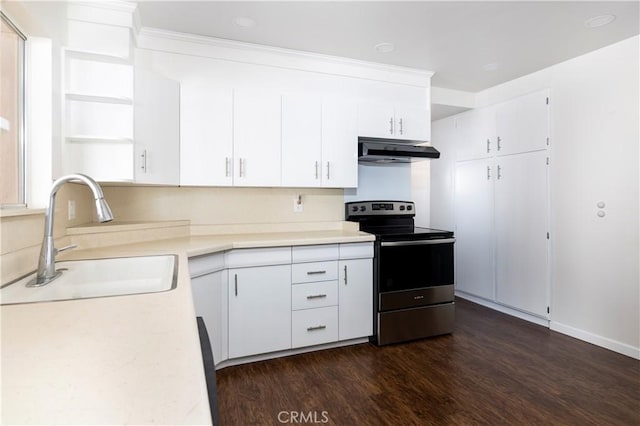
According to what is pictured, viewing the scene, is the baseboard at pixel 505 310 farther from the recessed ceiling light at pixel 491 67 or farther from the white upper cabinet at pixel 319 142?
the recessed ceiling light at pixel 491 67

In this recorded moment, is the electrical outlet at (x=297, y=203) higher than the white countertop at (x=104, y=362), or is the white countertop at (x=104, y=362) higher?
the electrical outlet at (x=297, y=203)

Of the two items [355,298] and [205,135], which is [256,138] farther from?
[355,298]

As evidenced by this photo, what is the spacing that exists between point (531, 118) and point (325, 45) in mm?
2155

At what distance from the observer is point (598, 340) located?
2.78 metres

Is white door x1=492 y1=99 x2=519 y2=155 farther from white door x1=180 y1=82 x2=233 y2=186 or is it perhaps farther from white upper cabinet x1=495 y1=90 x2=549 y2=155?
white door x1=180 y1=82 x2=233 y2=186

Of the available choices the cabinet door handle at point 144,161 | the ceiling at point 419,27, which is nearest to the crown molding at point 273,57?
the ceiling at point 419,27

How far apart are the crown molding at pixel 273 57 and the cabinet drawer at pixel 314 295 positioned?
1.85 metres

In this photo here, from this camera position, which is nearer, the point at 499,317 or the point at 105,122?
the point at 105,122

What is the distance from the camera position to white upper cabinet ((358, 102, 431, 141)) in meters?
3.07

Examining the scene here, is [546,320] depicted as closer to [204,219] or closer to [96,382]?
[204,219]

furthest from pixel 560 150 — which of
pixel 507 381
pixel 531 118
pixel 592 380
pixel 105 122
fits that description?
pixel 105 122

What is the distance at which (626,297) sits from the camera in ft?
8.59

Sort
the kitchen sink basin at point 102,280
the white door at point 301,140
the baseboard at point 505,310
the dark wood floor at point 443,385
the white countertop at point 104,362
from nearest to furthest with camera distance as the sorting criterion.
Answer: the white countertop at point 104,362, the kitchen sink basin at point 102,280, the dark wood floor at point 443,385, the white door at point 301,140, the baseboard at point 505,310

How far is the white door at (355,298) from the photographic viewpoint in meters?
2.72
